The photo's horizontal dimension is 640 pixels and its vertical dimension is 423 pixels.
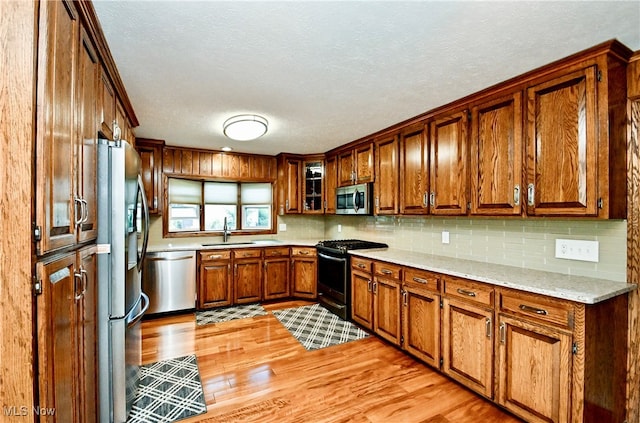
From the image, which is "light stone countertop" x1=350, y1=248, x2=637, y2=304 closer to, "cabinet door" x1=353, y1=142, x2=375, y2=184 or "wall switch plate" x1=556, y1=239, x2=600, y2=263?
"wall switch plate" x1=556, y1=239, x2=600, y2=263

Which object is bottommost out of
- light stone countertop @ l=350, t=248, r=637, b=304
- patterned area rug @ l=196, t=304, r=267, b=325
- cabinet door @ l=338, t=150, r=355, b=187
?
patterned area rug @ l=196, t=304, r=267, b=325

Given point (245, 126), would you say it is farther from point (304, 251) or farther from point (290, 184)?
point (304, 251)

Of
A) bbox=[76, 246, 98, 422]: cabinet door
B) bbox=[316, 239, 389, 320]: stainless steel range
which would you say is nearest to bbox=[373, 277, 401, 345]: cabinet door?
bbox=[316, 239, 389, 320]: stainless steel range

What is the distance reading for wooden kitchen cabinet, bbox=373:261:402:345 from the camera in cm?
288

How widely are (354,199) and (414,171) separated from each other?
1025mm

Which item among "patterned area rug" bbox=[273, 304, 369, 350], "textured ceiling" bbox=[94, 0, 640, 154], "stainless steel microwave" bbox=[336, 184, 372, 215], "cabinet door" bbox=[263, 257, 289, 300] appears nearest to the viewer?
"textured ceiling" bbox=[94, 0, 640, 154]

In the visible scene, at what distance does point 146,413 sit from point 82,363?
858 millimetres

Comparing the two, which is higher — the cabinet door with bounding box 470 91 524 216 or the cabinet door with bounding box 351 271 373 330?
the cabinet door with bounding box 470 91 524 216

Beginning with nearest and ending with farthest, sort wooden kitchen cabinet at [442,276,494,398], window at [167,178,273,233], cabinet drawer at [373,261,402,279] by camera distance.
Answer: wooden kitchen cabinet at [442,276,494,398], cabinet drawer at [373,261,402,279], window at [167,178,273,233]

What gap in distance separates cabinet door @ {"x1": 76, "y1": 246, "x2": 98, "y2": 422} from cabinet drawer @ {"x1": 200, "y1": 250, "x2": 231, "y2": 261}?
2.46 meters

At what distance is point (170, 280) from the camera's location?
151 inches

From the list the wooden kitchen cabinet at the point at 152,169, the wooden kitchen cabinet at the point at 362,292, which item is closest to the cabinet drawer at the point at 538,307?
the wooden kitchen cabinet at the point at 362,292

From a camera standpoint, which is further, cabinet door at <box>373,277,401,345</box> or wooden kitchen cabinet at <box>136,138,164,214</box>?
wooden kitchen cabinet at <box>136,138,164,214</box>

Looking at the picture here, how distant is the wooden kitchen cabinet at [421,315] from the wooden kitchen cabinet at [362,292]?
52 cm
